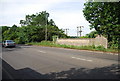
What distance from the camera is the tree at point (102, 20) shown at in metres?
19.5

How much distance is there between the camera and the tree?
1952 centimetres

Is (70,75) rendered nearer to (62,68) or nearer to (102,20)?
(62,68)

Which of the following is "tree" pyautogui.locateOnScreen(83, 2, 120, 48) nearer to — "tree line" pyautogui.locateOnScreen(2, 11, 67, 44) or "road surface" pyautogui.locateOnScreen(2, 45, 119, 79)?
"road surface" pyautogui.locateOnScreen(2, 45, 119, 79)

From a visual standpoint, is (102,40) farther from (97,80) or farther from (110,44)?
(97,80)

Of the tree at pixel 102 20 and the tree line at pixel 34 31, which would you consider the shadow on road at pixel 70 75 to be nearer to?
the tree at pixel 102 20

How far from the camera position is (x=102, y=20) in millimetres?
21406

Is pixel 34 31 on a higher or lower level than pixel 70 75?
higher

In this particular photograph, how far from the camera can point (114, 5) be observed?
8688mm

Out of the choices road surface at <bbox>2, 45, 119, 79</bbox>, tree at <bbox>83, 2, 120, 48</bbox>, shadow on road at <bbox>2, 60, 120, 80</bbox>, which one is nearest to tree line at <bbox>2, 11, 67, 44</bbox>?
tree at <bbox>83, 2, 120, 48</bbox>

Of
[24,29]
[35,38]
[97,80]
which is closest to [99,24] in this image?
[97,80]

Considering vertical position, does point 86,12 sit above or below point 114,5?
above

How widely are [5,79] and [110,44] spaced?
60.1 feet

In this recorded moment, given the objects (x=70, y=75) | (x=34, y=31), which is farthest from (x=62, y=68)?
(x=34, y=31)

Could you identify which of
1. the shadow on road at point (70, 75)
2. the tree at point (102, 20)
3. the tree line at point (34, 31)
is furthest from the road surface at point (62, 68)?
the tree line at point (34, 31)
